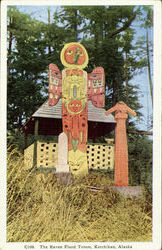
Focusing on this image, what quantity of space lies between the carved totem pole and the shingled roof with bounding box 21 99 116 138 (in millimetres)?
92

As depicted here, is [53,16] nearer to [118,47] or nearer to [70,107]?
[118,47]

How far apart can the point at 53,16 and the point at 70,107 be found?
1708 millimetres

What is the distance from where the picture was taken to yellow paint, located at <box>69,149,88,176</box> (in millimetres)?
5191

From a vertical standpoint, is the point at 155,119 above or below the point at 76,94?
below

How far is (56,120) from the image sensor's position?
555 cm

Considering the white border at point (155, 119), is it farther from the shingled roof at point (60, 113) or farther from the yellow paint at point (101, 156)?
the yellow paint at point (101, 156)

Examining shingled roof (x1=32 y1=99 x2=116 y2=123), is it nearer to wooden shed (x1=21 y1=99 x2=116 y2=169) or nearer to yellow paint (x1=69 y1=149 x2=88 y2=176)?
wooden shed (x1=21 y1=99 x2=116 y2=169)

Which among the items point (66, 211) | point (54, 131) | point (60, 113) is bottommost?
point (66, 211)

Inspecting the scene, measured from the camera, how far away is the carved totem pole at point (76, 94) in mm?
5250

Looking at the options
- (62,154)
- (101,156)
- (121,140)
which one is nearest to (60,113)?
(62,154)

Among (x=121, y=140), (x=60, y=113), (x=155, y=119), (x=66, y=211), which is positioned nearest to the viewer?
(x=66, y=211)

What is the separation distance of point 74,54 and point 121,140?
6.06 ft

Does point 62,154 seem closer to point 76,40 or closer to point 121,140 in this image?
point 121,140

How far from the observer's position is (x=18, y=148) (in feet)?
16.8
